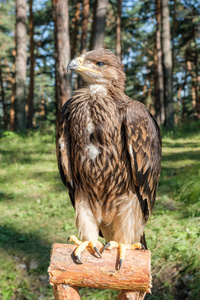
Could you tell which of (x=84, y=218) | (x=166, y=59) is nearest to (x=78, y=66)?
(x=84, y=218)

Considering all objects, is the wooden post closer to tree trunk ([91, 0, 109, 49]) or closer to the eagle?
the eagle

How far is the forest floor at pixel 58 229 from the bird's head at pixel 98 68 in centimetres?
232

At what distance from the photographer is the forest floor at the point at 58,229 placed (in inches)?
139

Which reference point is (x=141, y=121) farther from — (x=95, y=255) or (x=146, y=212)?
(x=95, y=255)

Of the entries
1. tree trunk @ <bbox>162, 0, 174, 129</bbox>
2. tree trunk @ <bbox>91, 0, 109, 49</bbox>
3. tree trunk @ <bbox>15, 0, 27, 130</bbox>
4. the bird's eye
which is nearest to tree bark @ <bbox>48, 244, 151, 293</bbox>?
the bird's eye

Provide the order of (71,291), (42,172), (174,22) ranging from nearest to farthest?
(71,291) < (42,172) < (174,22)

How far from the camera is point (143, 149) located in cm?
260

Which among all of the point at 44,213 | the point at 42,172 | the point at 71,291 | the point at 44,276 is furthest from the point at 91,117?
the point at 42,172

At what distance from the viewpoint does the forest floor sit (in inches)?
139

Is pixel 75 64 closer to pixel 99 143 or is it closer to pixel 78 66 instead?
pixel 78 66

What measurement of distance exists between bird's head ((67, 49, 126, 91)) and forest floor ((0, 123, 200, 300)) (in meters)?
2.32

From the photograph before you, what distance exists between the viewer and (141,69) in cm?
2767

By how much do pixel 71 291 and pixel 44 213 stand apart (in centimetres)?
333

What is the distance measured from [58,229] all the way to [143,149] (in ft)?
9.00
